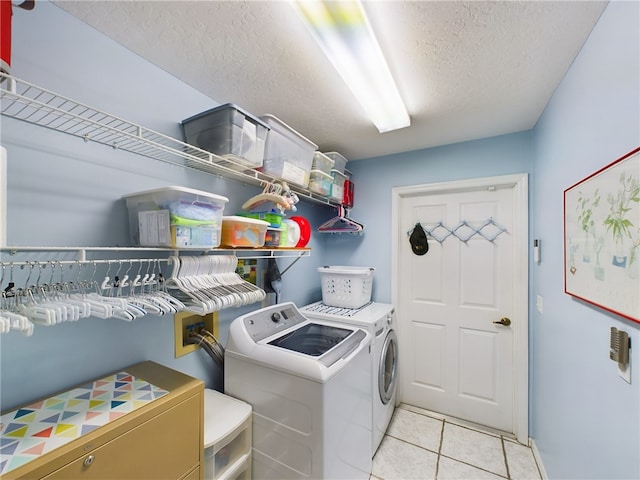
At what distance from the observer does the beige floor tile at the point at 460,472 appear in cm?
185

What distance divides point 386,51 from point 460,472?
266 cm

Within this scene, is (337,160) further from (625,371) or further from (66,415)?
(66,415)

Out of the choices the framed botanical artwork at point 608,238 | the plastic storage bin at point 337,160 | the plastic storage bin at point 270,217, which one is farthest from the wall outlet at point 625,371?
the plastic storage bin at point 337,160

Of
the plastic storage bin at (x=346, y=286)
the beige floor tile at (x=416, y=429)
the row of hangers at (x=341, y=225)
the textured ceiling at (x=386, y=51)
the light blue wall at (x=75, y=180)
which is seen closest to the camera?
the light blue wall at (x=75, y=180)

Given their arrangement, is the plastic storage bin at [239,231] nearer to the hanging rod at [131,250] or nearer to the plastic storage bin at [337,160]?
the hanging rod at [131,250]

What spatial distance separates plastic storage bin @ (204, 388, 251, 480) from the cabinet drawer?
14 centimetres

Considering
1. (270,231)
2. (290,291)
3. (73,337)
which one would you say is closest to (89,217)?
(73,337)

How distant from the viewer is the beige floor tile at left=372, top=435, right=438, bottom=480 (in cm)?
187

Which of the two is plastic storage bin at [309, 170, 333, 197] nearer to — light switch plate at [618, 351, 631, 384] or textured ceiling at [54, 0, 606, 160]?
textured ceiling at [54, 0, 606, 160]

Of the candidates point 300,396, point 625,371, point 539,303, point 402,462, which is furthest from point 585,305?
point 402,462

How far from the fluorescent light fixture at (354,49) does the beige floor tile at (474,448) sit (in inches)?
98.4

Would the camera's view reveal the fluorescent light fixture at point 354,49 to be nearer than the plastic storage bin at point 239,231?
Yes

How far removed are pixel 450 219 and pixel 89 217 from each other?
102 inches

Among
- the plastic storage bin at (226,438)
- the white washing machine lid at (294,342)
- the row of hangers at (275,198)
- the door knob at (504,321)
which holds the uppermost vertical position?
A: the row of hangers at (275,198)
